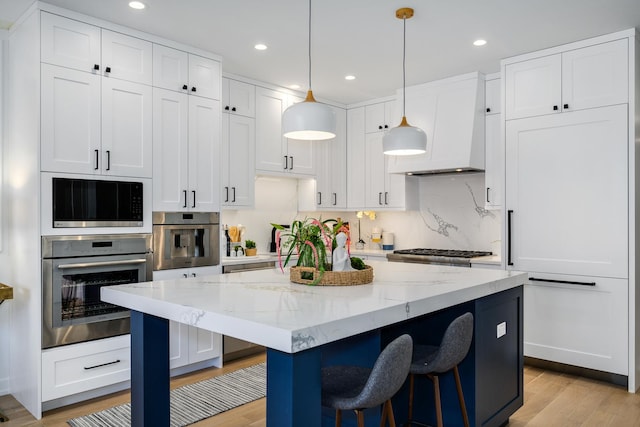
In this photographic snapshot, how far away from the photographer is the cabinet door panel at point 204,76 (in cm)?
385

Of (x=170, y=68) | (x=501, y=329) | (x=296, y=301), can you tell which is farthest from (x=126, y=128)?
(x=501, y=329)

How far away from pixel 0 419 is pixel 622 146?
4593 millimetres

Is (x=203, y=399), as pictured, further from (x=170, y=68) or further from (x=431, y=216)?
(x=431, y=216)

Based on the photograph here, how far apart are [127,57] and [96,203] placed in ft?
3.50

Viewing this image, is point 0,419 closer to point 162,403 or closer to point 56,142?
point 162,403

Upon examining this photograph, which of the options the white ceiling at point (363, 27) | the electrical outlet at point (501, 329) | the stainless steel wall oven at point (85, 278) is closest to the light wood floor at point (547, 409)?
the stainless steel wall oven at point (85, 278)

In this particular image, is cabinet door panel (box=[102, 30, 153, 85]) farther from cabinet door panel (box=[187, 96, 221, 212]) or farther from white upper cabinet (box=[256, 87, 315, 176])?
white upper cabinet (box=[256, 87, 315, 176])

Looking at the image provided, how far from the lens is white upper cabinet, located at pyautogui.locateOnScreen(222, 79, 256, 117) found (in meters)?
4.43

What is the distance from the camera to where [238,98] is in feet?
14.9

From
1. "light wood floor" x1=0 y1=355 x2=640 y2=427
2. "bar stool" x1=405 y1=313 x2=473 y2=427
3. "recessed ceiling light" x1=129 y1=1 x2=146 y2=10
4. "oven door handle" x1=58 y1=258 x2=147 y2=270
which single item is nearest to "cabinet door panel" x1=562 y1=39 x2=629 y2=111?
"light wood floor" x1=0 y1=355 x2=640 y2=427

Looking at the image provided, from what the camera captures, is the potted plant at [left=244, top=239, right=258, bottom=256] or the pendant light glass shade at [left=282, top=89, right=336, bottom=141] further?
the potted plant at [left=244, top=239, right=258, bottom=256]

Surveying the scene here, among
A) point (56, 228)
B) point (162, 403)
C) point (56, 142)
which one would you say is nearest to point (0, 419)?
point (56, 228)

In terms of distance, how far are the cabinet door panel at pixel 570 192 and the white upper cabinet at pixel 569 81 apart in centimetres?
9

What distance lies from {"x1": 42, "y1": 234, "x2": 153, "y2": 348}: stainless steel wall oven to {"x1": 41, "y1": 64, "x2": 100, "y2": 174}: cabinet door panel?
490 millimetres
